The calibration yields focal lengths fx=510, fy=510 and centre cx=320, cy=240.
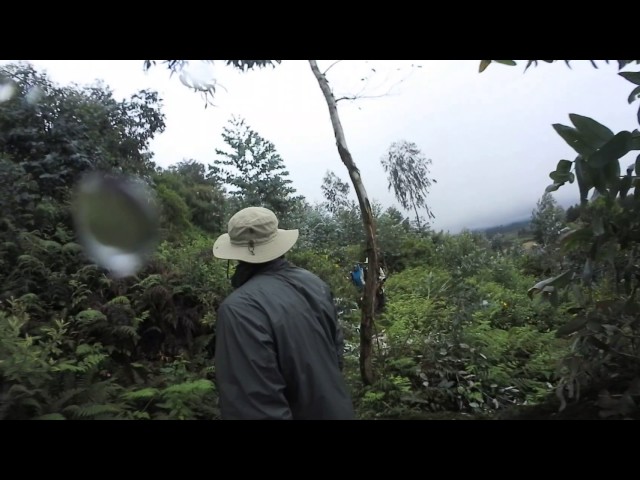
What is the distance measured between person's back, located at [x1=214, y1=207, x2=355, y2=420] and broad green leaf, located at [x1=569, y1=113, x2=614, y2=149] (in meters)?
1.69

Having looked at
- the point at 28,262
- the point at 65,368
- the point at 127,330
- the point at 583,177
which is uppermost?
the point at 28,262

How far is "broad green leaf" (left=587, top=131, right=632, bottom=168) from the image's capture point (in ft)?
8.57

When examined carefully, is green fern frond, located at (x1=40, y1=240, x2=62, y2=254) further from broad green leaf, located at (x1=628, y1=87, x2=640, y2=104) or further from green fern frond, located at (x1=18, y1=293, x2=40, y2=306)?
broad green leaf, located at (x1=628, y1=87, x2=640, y2=104)

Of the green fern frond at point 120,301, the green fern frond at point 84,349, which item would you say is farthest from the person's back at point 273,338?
the green fern frond at point 120,301

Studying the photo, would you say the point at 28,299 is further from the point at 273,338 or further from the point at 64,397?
the point at 273,338

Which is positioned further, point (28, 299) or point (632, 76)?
point (28, 299)

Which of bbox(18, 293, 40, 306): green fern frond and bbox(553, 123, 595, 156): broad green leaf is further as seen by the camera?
bbox(18, 293, 40, 306): green fern frond

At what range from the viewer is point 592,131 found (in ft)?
8.89

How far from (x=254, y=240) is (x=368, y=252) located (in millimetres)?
3338

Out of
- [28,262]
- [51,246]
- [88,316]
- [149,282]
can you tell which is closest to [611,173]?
[88,316]

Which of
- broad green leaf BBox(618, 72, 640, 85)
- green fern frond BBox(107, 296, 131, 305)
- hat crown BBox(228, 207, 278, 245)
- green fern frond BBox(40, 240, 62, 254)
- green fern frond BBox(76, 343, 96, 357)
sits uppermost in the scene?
green fern frond BBox(40, 240, 62, 254)

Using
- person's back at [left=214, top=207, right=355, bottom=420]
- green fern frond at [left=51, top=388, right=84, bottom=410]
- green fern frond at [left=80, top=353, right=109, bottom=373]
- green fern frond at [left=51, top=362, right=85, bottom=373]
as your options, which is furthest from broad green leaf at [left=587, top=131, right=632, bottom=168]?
green fern frond at [left=80, top=353, right=109, bottom=373]

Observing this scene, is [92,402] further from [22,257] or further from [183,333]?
[22,257]
